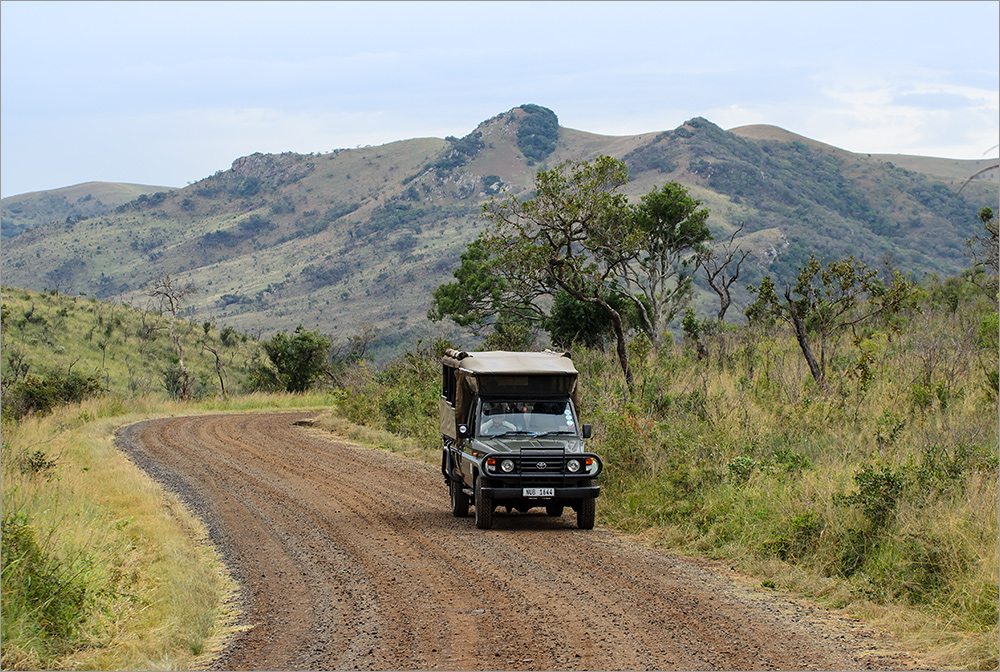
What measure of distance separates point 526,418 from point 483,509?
1.58 metres

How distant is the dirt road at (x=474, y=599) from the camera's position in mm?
7227

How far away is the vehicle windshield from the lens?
528 inches

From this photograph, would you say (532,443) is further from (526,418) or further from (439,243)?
(439,243)

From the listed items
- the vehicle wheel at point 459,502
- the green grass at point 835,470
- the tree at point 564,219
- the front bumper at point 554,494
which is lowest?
the vehicle wheel at point 459,502

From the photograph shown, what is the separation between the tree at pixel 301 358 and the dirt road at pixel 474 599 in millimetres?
29942

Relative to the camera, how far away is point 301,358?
46.2 m

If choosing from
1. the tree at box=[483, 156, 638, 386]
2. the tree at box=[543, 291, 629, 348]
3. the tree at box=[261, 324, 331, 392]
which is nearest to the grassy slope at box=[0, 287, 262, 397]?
the tree at box=[261, 324, 331, 392]

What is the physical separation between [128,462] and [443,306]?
78.6 feet

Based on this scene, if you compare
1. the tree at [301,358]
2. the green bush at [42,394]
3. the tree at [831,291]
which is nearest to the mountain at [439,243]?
the tree at [301,358]

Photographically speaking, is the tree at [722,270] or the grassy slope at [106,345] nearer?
the tree at [722,270]

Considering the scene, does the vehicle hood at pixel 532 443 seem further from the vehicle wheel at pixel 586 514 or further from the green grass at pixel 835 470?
the green grass at pixel 835 470

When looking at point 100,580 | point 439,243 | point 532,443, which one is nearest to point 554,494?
point 532,443

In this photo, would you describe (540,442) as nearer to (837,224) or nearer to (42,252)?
(837,224)

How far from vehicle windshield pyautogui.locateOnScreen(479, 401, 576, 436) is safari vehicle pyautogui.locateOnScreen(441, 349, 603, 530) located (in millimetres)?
15
